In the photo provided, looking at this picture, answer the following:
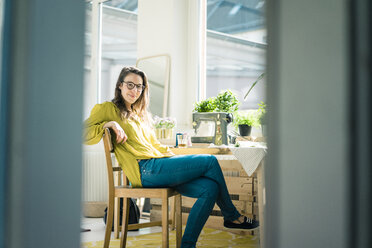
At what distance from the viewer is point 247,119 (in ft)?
10.2

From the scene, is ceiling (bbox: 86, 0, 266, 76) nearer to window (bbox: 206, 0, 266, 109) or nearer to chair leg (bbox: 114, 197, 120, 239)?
window (bbox: 206, 0, 266, 109)

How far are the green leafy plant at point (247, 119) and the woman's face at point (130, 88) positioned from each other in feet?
3.04

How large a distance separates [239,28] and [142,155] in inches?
72.0

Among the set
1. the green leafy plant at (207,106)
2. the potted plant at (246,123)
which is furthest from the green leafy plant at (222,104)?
the potted plant at (246,123)

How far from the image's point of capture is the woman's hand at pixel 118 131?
2.33 metres

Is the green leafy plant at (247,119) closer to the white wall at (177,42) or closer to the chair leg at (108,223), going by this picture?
the white wall at (177,42)

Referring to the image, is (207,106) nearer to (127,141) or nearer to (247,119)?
(247,119)

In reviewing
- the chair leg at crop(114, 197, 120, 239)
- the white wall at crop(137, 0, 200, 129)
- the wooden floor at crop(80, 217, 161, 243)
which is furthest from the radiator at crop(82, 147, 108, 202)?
the chair leg at crop(114, 197, 120, 239)

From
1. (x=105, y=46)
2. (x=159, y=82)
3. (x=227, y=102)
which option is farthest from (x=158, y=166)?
(x=105, y=46)

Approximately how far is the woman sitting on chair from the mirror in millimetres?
1156

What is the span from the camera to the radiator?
3.90 meters

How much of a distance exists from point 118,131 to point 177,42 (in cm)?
175
